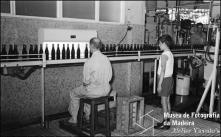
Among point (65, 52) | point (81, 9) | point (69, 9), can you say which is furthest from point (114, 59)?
point (81, 9)

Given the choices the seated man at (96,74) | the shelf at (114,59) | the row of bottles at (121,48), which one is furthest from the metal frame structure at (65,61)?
the seated man at (96,74)

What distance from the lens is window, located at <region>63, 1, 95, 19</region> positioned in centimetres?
462

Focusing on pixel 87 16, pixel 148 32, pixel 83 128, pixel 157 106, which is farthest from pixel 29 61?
pixel 148 32

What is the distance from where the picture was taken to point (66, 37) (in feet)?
12.3

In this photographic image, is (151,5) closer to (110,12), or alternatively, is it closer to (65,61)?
(110,12)

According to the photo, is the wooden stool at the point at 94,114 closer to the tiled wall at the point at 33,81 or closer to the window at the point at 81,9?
the tiled wall at the point at 33,81

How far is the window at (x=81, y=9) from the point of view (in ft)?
15.1

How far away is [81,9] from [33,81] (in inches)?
69.6

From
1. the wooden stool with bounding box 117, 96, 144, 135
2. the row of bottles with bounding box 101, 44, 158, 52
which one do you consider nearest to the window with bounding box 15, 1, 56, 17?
the row of bottles with bounding box 101, 44, 158, 52

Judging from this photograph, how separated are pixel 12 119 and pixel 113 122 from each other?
56.4 inches

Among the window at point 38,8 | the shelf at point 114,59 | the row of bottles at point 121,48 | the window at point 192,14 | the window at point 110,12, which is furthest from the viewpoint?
the window at point 192,14

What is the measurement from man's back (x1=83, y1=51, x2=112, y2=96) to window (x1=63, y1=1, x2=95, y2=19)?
5.65 ft

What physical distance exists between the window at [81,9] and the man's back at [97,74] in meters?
1.72

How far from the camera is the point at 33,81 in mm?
3785
